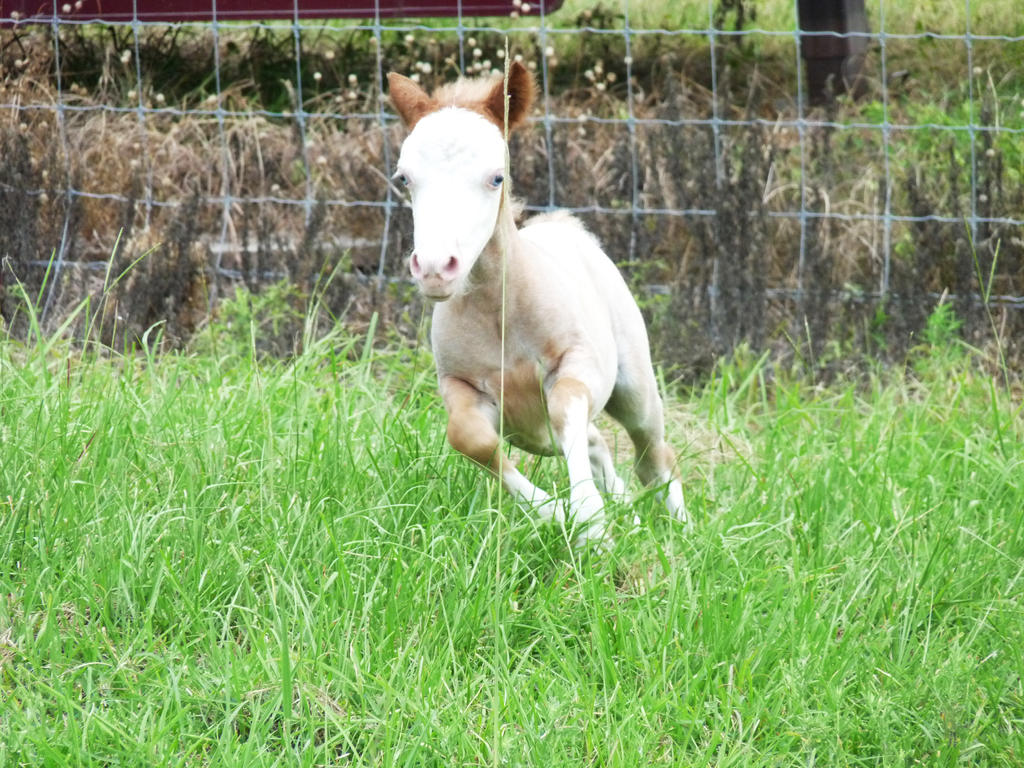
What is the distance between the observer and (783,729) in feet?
9.30

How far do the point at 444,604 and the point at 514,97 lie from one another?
1358 millimetres

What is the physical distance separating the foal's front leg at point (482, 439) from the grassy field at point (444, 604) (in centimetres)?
10

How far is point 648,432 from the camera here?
410 centimetres

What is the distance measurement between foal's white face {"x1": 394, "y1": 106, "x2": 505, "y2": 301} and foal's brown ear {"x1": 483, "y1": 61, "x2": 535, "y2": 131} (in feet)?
0.50

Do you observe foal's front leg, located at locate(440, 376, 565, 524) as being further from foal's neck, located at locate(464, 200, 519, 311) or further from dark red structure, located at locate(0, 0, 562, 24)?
dark red structure, located at locate(0, 0, 562, 24)

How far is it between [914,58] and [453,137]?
19.6ft

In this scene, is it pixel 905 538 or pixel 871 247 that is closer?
pixel 905 538

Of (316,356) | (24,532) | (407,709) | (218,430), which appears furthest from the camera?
(316,356)

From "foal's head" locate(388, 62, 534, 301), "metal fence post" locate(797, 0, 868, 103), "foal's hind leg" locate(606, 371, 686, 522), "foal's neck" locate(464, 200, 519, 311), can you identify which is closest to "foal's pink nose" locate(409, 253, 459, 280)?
"foal's head" locate(388, 62, 534, 301)

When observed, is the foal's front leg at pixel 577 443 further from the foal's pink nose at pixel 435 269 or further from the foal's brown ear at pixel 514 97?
the foal's brown ear at pixel 514 97

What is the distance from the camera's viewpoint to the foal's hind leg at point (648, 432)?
396 centimetres

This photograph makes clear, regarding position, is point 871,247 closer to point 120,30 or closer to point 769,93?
point 769,93

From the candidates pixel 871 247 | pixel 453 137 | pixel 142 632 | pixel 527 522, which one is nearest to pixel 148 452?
pixel 142 632

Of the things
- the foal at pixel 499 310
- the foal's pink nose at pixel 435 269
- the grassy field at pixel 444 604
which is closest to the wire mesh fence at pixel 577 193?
the grassy field at pixel 444 604
